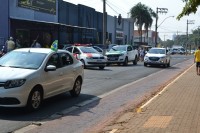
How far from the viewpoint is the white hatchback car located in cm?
958

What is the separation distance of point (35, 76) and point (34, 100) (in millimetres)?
593

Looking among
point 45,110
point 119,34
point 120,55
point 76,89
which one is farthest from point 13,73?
point 119,34

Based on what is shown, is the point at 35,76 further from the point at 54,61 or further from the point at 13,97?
the point at 54,61

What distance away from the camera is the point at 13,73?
32.3 feet

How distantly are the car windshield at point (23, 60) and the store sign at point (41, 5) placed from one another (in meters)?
24.3

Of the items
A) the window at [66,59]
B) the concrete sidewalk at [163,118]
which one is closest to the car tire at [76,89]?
the window at [66,59]

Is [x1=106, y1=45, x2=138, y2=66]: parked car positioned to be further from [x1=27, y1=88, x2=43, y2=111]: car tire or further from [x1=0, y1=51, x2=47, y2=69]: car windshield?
[x1=27, y1=88, x2=43, y2=111]: car tire

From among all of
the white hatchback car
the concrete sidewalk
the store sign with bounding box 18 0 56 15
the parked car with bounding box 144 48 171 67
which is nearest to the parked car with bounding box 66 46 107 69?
the parked car with bounding box 144 48 171 67

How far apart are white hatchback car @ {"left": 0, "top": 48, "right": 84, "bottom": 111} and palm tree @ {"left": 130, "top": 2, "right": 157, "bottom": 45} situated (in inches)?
2610

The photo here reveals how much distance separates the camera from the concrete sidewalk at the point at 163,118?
7.77m

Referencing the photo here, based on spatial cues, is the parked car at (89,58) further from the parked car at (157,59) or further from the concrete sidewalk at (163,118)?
the concrete sidewalk at (163,118)

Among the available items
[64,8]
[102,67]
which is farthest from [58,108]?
[64,8]

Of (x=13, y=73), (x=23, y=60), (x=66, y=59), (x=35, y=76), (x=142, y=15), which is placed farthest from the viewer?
(x=142, y=15)

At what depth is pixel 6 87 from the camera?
31.2 ft
